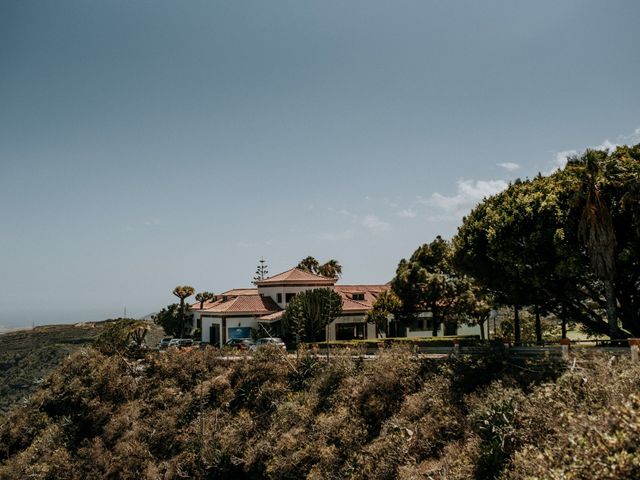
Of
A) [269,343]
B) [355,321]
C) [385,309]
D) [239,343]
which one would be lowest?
[239,343]

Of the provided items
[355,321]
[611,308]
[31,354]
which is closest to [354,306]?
[355,321]

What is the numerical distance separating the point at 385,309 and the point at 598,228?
23842 millimetres

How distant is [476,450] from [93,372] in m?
30.1

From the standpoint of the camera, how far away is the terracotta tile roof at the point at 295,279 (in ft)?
174

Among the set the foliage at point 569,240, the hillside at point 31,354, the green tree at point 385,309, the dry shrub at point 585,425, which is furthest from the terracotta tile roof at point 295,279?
the dry shrub at point 585,425

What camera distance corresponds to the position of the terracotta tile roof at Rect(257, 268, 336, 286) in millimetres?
52969

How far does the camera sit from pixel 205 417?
29.1m

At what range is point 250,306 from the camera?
50.1 meters

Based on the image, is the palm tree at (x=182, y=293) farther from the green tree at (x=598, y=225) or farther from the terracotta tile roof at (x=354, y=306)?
the green tree at (x=598, y=225)

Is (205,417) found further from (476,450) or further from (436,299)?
(436,299)

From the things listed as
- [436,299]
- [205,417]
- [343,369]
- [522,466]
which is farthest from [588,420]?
[436,299]

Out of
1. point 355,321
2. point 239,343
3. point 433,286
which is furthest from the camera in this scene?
point 355,321

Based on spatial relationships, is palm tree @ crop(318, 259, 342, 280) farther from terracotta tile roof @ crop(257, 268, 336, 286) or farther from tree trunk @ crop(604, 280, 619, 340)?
tree trunk @ crop(604, 280, 619, 340)

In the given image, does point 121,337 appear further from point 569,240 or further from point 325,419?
point 569,240
